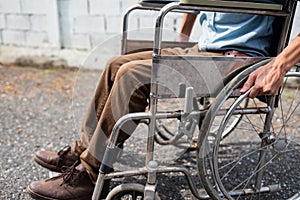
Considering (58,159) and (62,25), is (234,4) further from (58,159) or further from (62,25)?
(62,25)

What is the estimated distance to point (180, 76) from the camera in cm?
126

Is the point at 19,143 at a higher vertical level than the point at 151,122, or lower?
lower

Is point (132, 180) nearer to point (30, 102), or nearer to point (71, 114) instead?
point (71, 114)

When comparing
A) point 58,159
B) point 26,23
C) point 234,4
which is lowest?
point 58,159

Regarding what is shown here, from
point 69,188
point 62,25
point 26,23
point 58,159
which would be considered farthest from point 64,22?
point 69,188

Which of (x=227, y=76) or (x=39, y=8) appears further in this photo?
(x=39, y=8)

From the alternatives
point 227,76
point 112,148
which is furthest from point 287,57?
point 112,148

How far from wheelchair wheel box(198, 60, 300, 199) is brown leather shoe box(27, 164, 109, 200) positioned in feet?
1.47

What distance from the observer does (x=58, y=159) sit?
5.44 feet

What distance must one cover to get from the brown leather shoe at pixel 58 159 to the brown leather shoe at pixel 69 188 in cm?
14

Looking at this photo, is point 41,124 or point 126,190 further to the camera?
point 41,124

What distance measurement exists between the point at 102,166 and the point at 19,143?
106cm

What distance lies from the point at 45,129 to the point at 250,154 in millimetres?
1287

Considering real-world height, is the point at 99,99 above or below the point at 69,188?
above
